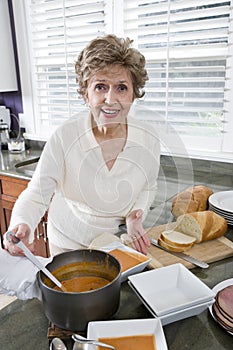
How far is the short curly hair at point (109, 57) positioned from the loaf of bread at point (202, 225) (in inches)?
20.5

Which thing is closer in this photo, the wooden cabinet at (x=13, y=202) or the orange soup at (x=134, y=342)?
the orange soup at (x=134, y=342)

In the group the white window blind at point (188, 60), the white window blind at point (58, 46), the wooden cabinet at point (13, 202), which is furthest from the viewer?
the white window blind at point (58, 46)

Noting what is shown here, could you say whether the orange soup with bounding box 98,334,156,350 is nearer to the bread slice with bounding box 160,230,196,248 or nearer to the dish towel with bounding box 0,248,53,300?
the dish towel with bounding box 0,248,53,300

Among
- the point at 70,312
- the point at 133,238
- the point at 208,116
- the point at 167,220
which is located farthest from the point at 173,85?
the point at 70,312

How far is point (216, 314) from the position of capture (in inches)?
28.4

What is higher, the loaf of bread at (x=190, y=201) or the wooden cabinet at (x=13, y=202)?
the loaf of bread at (x=190, y=201)

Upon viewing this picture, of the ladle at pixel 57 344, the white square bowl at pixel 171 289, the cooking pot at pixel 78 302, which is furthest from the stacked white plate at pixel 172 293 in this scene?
the ladle at pixel 57 344

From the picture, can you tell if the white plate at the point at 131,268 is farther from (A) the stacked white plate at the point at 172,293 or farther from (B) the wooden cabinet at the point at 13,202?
(B) the wooden cabinet at the point at 13,202

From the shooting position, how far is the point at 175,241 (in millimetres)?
1053

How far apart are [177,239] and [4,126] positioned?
197 cm

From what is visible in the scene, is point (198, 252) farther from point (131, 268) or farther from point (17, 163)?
point (17, 163)

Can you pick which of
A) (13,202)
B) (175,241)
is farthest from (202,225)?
(13,202)

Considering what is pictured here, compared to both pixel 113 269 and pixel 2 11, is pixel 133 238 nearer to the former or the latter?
pixel 113 269

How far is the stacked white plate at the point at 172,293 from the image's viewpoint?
0.72 metres
